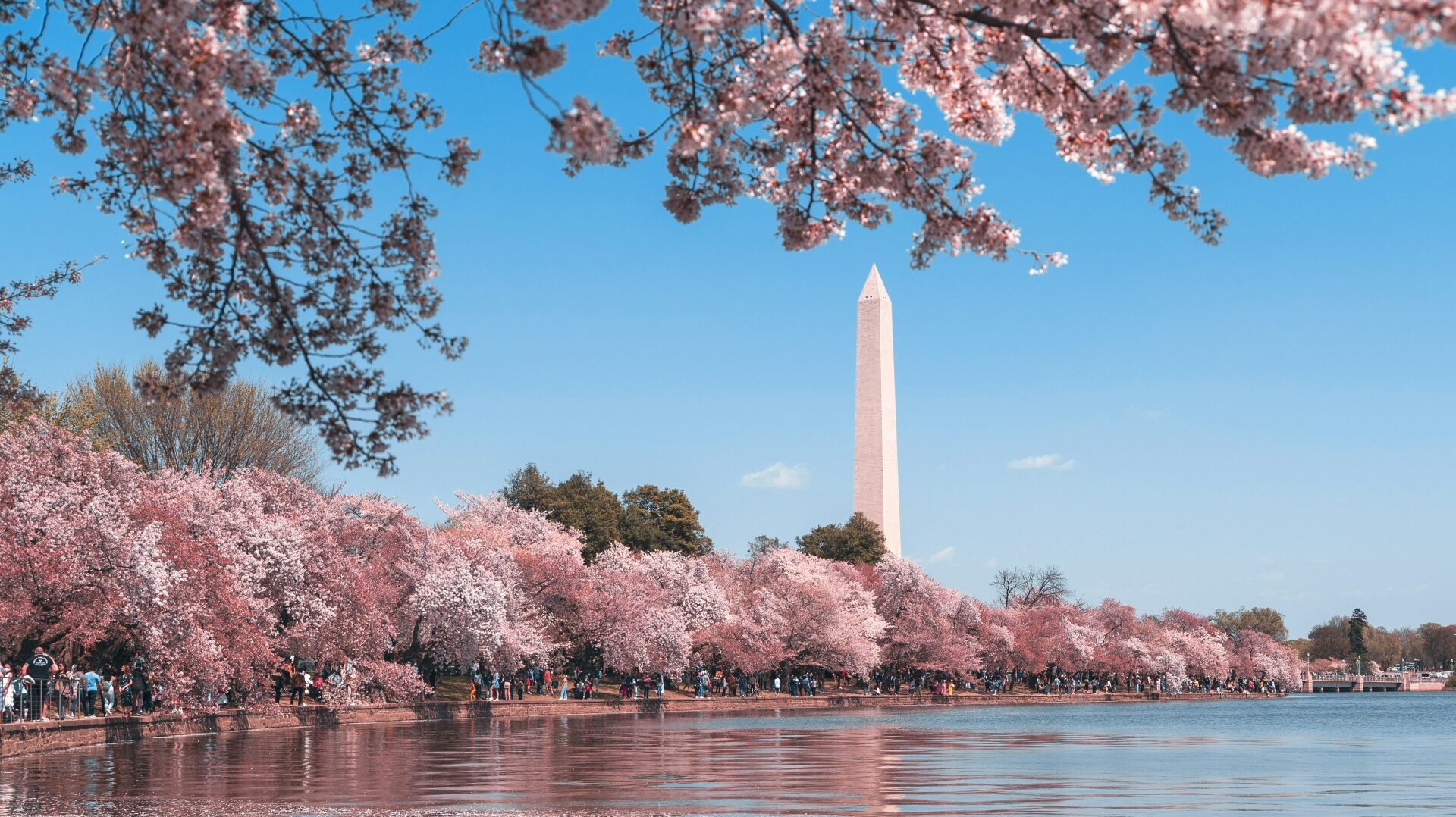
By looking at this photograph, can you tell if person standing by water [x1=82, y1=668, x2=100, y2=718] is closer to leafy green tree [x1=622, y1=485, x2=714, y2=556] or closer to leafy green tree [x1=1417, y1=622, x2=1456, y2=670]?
leafy green tree [x1=622, y1=485, x2=714, y2=556]

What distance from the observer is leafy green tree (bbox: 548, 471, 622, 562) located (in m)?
83.5

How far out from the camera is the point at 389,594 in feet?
154

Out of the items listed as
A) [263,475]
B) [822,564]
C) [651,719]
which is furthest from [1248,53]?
[822,564]

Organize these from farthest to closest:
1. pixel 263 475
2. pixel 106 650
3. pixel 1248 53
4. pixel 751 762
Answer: pixel 263 475
pixel 106 650
pixel 751 762
pixel 1248 53

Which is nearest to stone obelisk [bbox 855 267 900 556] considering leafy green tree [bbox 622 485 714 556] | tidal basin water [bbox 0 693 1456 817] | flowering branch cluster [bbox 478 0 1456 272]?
leafy green tree [bbox 622 485 714 556]

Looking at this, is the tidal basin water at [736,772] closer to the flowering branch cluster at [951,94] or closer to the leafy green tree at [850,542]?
the flowering branch cluster at [951,94]

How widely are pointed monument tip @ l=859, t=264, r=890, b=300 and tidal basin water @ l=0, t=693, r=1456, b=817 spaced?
35.6m

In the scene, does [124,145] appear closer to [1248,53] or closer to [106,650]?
[1248,53]

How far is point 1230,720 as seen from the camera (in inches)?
1955

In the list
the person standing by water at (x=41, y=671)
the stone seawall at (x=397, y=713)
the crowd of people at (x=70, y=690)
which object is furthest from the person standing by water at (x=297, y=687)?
the person standing by water at (x=41, y=671)

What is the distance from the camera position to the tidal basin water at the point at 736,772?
1584 centimetres

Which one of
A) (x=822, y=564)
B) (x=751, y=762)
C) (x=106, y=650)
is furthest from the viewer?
(x=822, y=564)

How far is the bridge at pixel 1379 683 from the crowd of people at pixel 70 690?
13617 centimetres

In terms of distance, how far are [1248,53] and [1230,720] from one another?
47.7m
